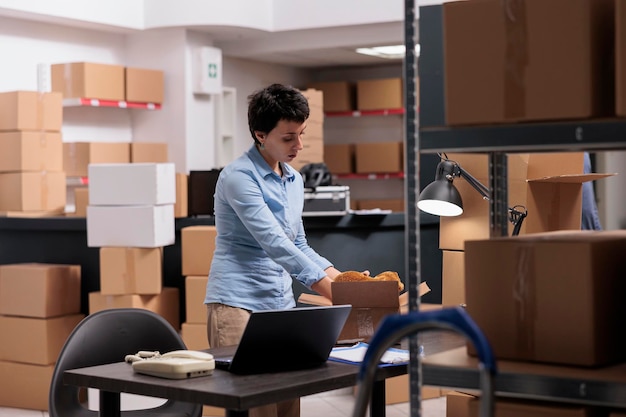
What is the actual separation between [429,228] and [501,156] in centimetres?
355

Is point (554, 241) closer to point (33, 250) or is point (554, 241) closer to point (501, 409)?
point (501, 409)

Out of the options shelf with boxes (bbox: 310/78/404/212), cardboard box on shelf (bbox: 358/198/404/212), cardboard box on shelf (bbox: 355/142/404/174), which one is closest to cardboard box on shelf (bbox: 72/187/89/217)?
shelf with boxes (bbox: 310/78/404/212)

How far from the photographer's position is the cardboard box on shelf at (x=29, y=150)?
21.1 feet

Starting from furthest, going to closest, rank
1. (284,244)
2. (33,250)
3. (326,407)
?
(33,250) → (326,407) → (284,244)

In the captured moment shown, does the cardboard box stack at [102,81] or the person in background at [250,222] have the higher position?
the cardboard box stack at [102,81]

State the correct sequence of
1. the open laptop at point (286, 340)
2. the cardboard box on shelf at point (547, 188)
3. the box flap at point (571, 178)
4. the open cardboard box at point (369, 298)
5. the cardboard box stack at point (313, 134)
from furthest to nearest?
the cardboard box stack at point (313, 134)
the cardboard box on shelf at point (547, 188)
the box flap at point (571, 178)
the open cardboard box at point (369, 298)
the open laptop at point (286, 340)

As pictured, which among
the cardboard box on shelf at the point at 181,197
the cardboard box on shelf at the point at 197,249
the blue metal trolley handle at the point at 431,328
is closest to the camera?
the blue metal trolley handle at the point at 431,328

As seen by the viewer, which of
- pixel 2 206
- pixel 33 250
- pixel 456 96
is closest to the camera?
pixel 456 96

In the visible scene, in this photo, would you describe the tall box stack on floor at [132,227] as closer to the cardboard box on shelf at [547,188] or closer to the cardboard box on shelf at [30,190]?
the cardboard box on shelf at [30,190]

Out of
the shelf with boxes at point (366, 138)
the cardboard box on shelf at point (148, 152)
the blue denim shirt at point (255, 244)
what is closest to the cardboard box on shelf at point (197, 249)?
the blue denim shirt at point (255, 244)

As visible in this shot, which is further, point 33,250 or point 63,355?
point 33,250

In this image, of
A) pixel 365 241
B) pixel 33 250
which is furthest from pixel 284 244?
pixel 33 250

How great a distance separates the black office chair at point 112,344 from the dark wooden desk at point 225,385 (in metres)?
0.56

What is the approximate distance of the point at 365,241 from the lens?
18.1ft
